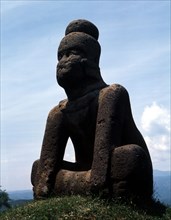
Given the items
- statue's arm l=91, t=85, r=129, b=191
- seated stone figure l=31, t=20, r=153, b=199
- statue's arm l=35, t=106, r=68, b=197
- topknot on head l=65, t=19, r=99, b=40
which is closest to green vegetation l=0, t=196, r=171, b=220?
seated stone figure l=31, t=20, r=153, b=199

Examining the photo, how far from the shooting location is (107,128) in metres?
10.4

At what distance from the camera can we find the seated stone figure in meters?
10.1

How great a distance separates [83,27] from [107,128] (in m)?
2.85

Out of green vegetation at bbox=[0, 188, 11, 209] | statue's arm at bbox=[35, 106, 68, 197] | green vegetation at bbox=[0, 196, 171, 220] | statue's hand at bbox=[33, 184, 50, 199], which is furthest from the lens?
green vegetation at bbox=[0, 188, 11, 209]

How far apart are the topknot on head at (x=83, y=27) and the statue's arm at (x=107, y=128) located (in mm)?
1743

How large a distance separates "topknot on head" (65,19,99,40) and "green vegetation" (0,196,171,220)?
13.5 feet

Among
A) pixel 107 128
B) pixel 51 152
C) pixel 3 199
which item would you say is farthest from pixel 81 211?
pixel 3 199

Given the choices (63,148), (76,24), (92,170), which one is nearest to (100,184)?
(92,170)

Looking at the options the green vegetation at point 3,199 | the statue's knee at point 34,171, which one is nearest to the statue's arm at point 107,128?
the statue's knee at point 34,171

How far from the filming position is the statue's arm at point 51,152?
11297mm

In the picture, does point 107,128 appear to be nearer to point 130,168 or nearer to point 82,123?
point 82,123

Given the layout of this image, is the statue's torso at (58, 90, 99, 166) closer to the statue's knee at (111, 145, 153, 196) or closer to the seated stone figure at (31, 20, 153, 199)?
the seated stone figure at (31, 20, 153, 199)

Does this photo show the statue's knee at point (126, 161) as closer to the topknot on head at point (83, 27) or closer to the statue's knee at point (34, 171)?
the statue's knee at point (34, 171)

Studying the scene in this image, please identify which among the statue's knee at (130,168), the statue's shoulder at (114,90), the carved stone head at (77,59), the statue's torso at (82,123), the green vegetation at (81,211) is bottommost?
the green vegetation at (81,211)
